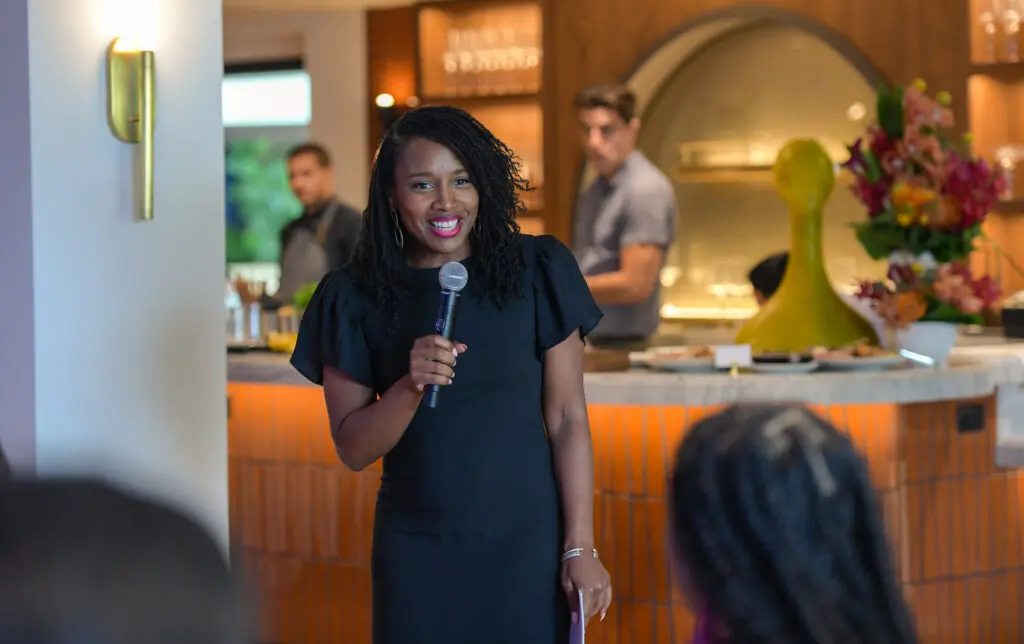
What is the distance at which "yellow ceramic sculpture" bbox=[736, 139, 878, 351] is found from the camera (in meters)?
3.60

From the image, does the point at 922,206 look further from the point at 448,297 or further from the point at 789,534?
the point at 789,534

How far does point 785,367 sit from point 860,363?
0.23 m

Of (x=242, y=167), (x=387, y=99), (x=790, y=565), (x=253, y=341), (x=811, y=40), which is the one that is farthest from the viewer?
(x=242, y=167)

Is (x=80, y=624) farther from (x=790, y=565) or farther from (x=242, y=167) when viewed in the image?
(x=242, y=167)

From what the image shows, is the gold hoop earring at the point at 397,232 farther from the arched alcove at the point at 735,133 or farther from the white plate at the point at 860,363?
the arched alcove at the point at 735,133

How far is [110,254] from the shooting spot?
2.46 meters

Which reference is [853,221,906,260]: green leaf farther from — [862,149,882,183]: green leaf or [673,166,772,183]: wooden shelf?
[673,166,772,183]: wooden shelf

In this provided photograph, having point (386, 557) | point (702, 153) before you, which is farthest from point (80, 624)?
point (702, 153)

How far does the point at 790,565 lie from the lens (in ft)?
3.51

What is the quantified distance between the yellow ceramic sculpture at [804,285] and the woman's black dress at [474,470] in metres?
1.63

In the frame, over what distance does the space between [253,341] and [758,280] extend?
160 cm

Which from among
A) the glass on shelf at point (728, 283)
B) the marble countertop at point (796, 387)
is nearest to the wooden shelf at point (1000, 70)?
the glass on shelf at point (728, 283)

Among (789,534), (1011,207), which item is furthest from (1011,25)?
(789,534)

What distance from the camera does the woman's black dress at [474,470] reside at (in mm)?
2021
